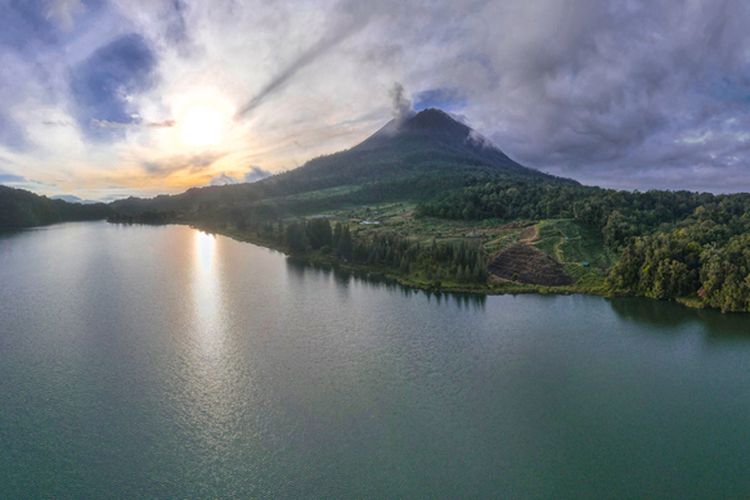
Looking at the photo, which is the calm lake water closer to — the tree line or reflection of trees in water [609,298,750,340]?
reflection of trees in water [609,298,750,340]

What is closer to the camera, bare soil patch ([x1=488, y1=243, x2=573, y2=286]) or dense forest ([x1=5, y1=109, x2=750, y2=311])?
dense forest ([x1=5, y1=109, x2=750, y2=311])

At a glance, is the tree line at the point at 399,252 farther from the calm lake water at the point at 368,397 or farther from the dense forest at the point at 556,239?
the calm lake water at the point at 368,397

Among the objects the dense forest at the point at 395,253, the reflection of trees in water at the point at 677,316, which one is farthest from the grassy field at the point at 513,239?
the reflection of trees in water at the point at 677,316

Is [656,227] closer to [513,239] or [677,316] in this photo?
[513,239]

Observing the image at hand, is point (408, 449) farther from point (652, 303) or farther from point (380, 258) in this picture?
point (380, 258)

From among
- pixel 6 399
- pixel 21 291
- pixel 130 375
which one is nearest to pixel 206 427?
pixel 130 375

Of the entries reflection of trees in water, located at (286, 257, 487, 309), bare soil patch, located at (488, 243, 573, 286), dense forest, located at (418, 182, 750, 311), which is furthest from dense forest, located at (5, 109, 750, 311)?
reflection of trees in water, located at (286, 257, 487, 309)
